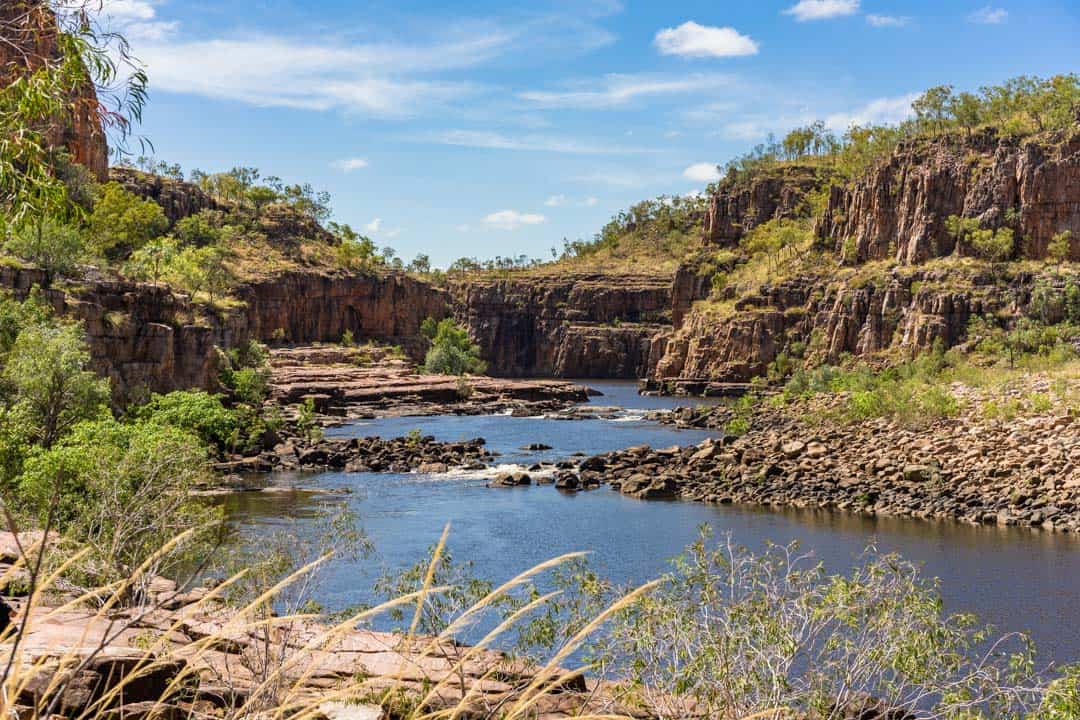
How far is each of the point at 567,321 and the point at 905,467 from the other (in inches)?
4029

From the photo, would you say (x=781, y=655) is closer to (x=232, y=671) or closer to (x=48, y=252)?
(x=232, y=671)

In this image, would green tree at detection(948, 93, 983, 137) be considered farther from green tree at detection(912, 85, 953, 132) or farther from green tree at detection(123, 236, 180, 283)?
green tree at detection(123, 236, 180, 283)

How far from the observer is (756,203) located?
119m

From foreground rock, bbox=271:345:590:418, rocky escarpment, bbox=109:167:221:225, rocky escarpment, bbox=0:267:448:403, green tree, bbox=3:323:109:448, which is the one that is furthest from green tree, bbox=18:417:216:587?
rocky escarpment, bbox=109:167:221:225

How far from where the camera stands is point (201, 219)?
98875 millimetres

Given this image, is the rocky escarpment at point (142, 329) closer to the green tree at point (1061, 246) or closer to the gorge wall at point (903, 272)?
the gorge wall at point (903, 272)

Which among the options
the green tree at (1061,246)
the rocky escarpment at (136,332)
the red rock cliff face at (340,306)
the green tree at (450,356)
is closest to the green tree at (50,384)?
→ the rocky escarpment at (136,332)

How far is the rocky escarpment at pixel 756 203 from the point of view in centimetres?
11744

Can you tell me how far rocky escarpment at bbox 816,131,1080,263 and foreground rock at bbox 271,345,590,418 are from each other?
29708 mm

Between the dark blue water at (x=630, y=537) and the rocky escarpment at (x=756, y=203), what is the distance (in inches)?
3382

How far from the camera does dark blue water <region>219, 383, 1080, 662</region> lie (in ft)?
67.1

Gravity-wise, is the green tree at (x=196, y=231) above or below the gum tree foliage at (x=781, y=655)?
above

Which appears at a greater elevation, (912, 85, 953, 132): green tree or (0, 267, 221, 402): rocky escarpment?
(912, 85, 953, 132): green tree

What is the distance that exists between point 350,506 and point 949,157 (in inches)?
2698
